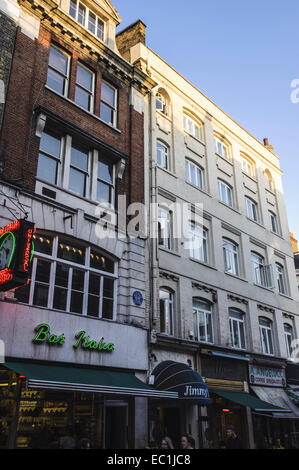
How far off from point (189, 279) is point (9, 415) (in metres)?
9.40

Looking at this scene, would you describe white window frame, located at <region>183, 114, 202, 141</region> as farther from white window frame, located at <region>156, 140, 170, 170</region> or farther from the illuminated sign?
the illuminated sign

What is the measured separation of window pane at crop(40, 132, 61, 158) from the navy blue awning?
8.10 meters

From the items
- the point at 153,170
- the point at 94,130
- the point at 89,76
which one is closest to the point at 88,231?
the point at 94,130

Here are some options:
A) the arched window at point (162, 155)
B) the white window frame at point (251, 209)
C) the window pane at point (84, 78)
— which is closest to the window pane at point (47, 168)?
the window pane at point (84, 78)

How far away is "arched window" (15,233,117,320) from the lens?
12055 mm

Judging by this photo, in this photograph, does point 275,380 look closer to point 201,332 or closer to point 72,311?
point 201,332

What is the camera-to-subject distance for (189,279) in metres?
17.8

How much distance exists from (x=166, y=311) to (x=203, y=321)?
2.61 meters

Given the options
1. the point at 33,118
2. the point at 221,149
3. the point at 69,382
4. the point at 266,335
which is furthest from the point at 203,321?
the point at 221,149

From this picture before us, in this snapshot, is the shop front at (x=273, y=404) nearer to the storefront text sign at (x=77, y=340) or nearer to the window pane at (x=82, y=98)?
the storefront text sign at (x=77, y=340)

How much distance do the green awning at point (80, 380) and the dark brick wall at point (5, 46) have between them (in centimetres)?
766

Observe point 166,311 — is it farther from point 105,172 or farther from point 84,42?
point 84,42
